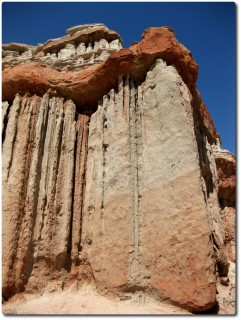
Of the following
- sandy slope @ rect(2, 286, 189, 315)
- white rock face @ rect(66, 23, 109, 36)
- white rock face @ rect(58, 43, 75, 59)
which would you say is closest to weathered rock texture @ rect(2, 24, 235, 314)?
sandy slope @ rect(2, 286, 189, 315)

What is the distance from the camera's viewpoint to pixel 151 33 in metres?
11.3

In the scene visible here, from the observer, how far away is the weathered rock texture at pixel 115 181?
336 inches

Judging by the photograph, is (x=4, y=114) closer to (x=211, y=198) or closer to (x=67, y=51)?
(x=67, y=51)

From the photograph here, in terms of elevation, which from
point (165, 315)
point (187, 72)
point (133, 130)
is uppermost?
point (187, 72)

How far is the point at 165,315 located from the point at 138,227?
262 cm

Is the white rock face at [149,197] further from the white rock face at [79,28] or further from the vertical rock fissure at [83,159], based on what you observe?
the white rock face at [79,28]

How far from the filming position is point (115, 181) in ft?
34.3

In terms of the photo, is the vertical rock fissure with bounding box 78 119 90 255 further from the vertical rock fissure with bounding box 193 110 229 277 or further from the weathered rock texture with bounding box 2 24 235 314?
the vertical rock fissure with bounding box 193 110 229 277

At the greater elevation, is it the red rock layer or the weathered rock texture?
the red rock layer

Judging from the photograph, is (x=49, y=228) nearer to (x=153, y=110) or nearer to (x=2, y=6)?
(x=153, y=110)

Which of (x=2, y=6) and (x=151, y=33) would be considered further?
(x=151, y=33)

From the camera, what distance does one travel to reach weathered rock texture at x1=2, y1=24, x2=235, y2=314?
28.0 ft

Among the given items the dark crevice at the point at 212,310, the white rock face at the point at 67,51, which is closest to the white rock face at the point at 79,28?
the white rock face at the point at 67,51

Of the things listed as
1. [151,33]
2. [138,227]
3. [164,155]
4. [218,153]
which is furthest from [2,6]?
[218,153]
